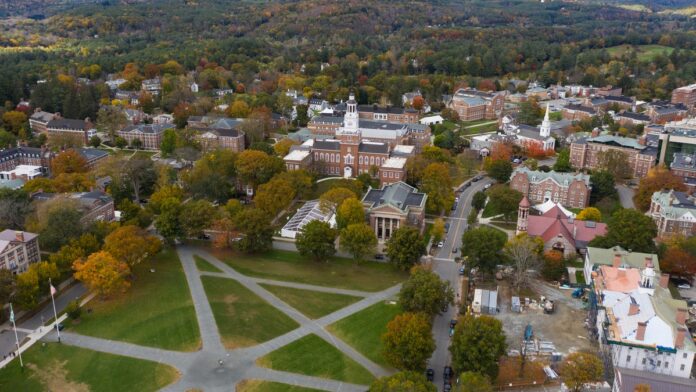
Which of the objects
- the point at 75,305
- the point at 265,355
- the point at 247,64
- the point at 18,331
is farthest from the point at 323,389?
the point at 247,64

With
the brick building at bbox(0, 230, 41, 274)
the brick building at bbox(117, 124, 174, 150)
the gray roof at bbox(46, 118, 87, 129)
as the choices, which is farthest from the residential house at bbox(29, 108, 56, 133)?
the brick building at bbox(0, 230, 41, 274)

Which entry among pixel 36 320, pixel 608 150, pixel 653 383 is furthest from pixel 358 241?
pixel 608 150

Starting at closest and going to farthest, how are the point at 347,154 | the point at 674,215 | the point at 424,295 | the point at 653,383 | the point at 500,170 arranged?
the point at 653,383
the point at 424,295
the point at 674,215
the point at 500,170
the point at 347,154

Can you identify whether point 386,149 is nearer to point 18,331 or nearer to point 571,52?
point 18,331

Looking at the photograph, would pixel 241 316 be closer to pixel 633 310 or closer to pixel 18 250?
pixel 18 250

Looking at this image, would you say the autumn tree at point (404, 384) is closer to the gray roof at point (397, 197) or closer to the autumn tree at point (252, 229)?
the autumn tree at point (252, 229)

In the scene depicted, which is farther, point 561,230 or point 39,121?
point 39,121

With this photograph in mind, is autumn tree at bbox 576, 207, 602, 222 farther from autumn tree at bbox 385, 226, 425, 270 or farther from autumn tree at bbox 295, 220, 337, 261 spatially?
autumn tree at bbox 295, 220, 337, 261
